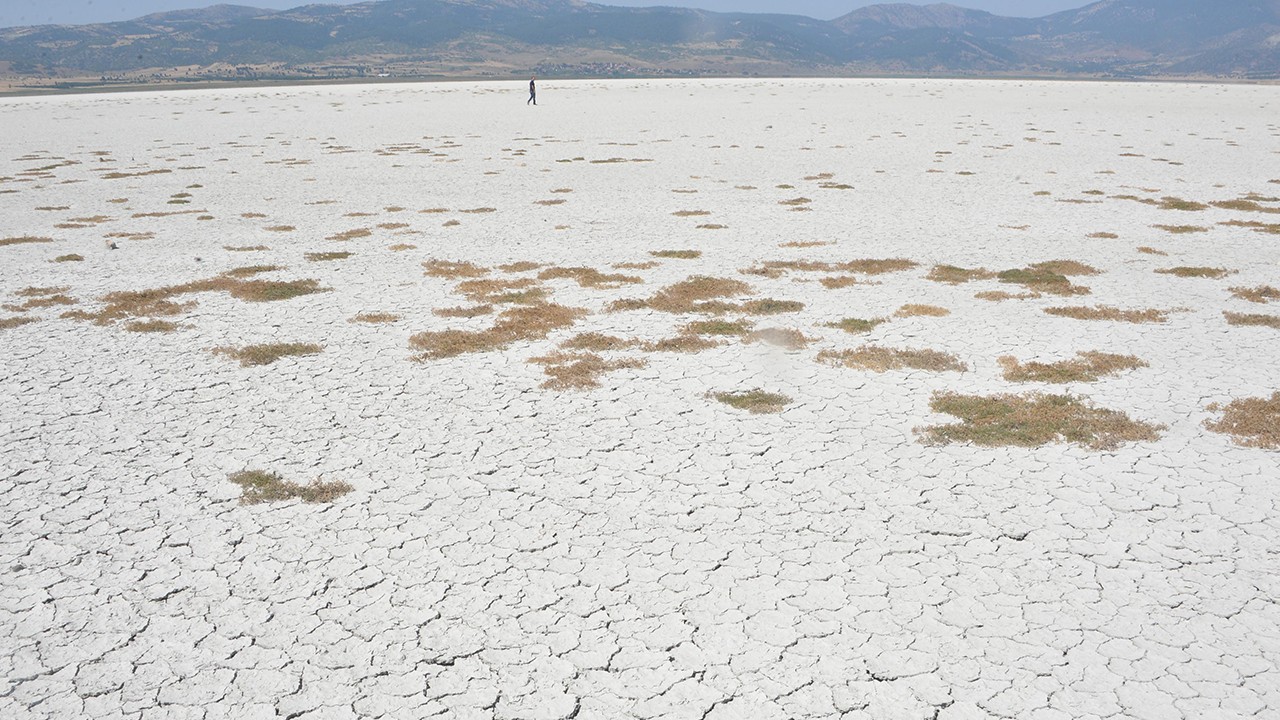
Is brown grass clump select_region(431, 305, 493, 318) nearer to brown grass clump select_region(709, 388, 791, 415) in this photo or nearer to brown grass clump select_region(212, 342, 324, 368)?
brown grass clump select_region(212, 342, 324, 368)

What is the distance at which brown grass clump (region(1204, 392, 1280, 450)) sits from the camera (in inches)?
404

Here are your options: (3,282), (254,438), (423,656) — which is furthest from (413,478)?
(3,282)

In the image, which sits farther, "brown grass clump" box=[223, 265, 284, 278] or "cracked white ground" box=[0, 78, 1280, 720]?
"brown grass clump" box=[223, 265, 284, 278]

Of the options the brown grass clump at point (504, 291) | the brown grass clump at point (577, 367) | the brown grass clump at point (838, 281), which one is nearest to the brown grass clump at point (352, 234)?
the brown grass clump at point (504, 291)

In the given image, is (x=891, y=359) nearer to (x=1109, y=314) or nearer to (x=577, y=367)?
(x=577, y=367)

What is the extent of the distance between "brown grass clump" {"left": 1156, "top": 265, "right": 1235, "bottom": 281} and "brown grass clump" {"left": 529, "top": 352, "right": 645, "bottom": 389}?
12.6m

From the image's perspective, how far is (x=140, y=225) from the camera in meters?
25.5

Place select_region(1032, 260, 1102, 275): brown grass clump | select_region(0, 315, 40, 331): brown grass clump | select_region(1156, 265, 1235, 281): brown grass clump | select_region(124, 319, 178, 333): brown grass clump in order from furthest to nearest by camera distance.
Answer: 1. select_region(1032, 260, 1102, 275): brown grass clump
2. select_region(1156, 265, 1235, 281): brown grass clump
3. select_region(0, 315, 40, 331): brown grass clump
4. select_region(124, 319, 178, 333): brown grass clump

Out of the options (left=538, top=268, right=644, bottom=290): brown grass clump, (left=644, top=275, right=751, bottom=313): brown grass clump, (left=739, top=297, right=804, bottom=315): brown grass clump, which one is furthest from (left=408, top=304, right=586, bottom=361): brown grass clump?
(left=739, top=297, right=804, bottom=315): brown grass clump

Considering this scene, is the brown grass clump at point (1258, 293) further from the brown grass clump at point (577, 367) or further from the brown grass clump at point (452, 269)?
the brown grass clump at point (452, 269)

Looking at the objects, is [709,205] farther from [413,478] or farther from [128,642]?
[128,642]

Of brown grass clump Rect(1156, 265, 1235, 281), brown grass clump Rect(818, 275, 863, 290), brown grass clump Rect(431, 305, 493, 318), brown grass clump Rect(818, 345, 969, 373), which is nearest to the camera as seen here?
brown grass clump Rect(818, 345, 969, 373)

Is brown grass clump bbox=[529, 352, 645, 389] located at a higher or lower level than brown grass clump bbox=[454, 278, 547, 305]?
lower

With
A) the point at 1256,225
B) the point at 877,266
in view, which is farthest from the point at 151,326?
the point at 1256,225
